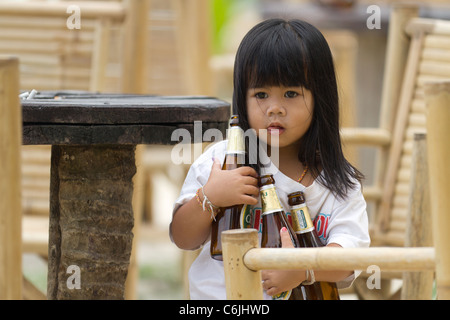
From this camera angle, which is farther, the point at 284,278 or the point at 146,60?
the point at 146,60

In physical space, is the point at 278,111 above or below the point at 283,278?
above

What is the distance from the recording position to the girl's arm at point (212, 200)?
58.8 inches

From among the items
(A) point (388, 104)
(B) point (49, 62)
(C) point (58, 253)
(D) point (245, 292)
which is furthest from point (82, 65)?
(D) point (245, 292)

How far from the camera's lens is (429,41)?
2.85 m

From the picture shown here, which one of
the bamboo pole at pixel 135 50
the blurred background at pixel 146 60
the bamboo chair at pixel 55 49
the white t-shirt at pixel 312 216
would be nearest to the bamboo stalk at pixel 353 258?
the white t-shirt at pixel 312 216

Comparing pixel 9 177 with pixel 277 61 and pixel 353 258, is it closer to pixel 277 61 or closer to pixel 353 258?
pixel 353 258

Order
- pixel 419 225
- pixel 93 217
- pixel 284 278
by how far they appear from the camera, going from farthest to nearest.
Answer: pixel 419 225 < pixel 93 217 < pixel 284 278

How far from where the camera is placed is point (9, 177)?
1.07 metres

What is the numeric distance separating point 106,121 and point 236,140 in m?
0.26

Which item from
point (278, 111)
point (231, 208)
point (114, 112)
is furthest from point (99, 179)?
point (278, 111)

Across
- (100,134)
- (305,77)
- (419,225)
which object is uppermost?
(305,77)

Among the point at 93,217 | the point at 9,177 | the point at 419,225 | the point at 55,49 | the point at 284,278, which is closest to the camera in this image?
the point at 9,177

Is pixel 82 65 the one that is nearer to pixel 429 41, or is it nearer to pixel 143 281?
pixel 429 41

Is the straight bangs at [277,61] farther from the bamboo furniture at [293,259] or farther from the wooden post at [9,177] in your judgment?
the wooden post at [9,177]
